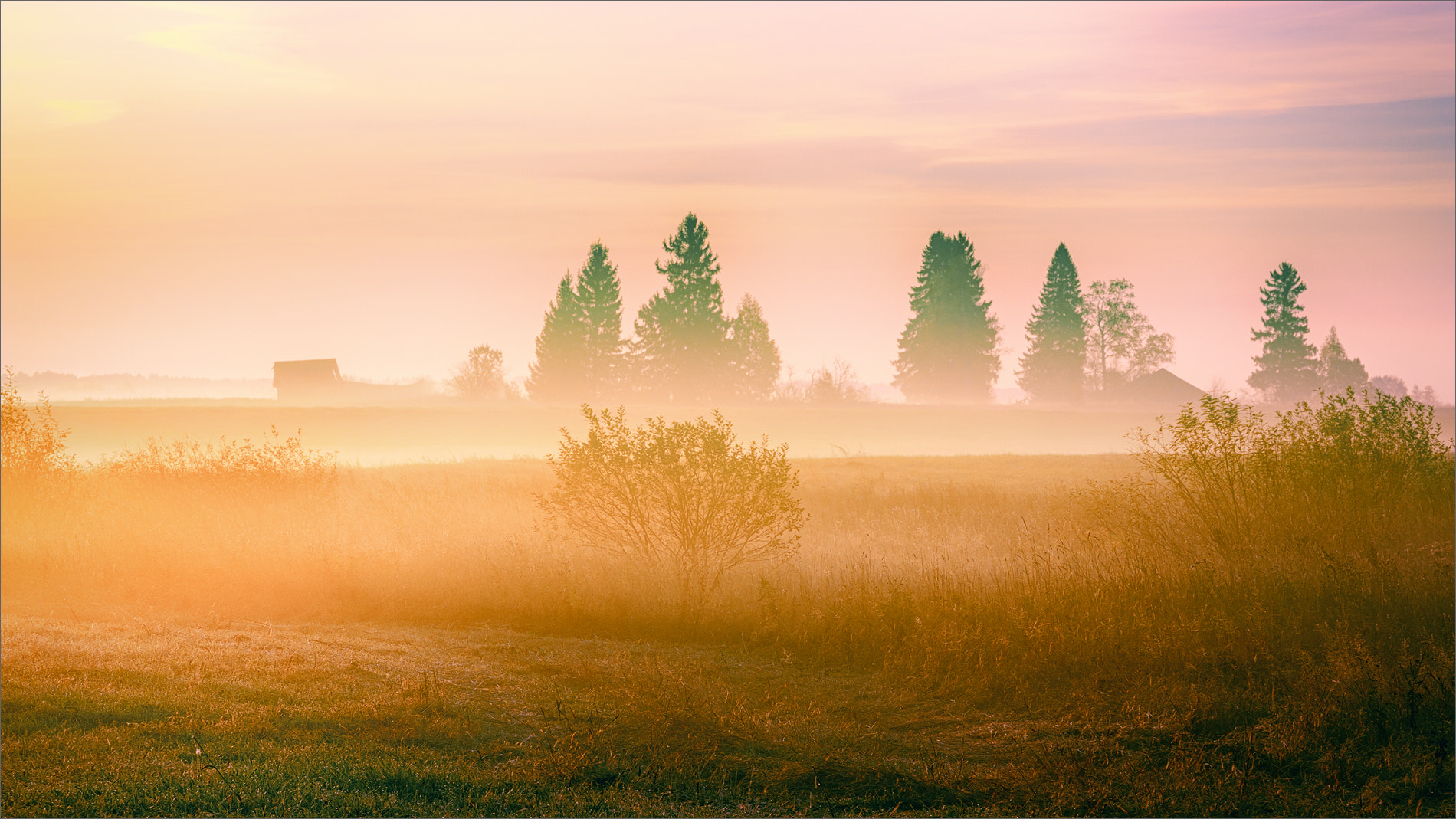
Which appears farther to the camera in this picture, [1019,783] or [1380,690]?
[1380,690]

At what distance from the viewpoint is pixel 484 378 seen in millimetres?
46500

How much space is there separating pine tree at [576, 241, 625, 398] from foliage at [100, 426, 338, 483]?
25.4 meters

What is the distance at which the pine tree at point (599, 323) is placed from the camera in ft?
144

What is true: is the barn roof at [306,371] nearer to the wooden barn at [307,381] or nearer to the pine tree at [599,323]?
the wooden barn at [307,381]

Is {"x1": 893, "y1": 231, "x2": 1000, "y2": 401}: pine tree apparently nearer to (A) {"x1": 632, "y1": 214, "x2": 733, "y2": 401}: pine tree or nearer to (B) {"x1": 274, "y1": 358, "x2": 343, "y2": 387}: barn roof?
(A) {"x1": 632, "y1": 214, "x2": 733, "y2": 401}: pine tree

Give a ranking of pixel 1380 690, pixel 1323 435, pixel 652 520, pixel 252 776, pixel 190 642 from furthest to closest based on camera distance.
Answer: pixel 1323 435 < pixel 652 520 < pixel 190 642 < pixel 1380 690 < pixel 252 776

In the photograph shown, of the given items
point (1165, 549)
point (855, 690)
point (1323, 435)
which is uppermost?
point (1323, 435)

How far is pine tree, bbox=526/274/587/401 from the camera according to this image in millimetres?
43812

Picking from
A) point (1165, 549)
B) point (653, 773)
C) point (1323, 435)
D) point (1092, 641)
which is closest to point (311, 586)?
point (653, 773)

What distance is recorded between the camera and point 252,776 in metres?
A: 5.48

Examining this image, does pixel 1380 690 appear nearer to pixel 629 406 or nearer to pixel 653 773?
pixel 653 773

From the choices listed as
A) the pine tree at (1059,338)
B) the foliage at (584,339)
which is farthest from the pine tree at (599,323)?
the pine tree at (1059,338)

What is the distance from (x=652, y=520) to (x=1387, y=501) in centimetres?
989

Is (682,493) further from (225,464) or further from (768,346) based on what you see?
(768,346)
